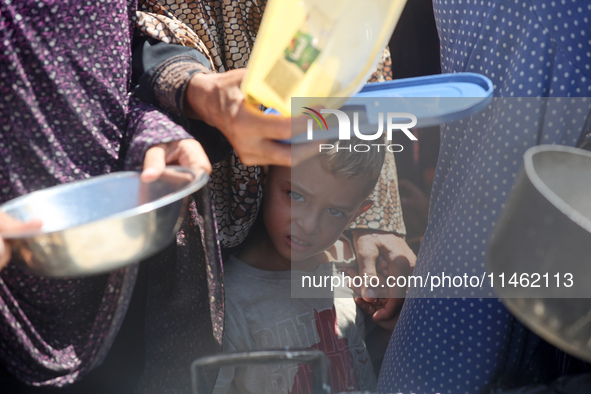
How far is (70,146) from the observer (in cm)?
77

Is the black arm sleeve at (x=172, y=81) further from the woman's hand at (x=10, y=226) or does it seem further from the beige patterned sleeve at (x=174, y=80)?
the woman's hand at (x=10, y=226)

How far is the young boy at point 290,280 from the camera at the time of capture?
111 centimetres

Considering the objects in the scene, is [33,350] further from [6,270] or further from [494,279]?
[494,279]

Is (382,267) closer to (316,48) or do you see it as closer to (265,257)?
(265,257)

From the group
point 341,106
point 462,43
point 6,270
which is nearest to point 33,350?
point 6,270

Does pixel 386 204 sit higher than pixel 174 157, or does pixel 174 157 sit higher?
pixel 174 157

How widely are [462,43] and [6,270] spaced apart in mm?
762

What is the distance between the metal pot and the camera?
1.78ft

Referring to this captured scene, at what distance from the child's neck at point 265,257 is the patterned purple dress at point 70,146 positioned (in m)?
0.33

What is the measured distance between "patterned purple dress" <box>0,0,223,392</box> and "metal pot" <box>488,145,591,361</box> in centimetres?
45

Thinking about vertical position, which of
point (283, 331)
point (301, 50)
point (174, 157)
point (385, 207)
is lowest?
point (283, 331)

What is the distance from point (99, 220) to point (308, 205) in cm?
62

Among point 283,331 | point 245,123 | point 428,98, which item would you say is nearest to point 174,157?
point 245,123

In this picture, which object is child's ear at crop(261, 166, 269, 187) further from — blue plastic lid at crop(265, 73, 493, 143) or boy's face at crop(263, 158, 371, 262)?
blue plastic lid at crop(265, 73, 493, 143)
